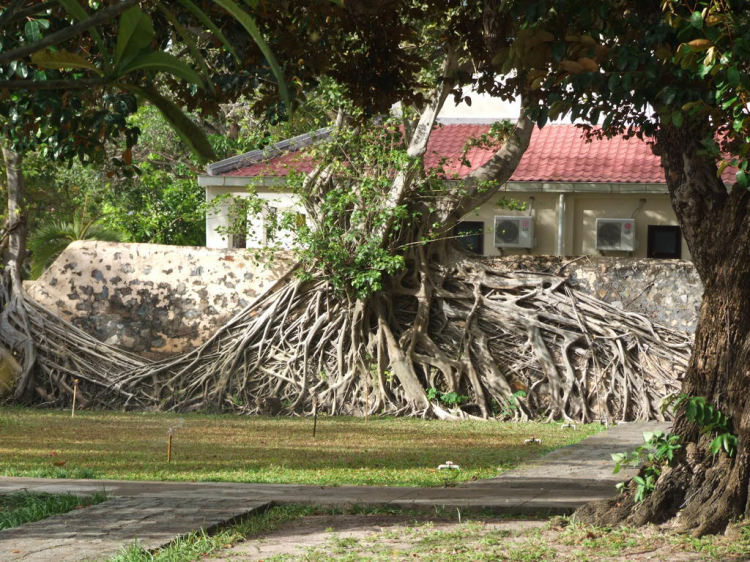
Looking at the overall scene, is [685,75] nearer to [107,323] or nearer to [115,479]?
[115,479]

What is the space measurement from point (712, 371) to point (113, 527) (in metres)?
3.23

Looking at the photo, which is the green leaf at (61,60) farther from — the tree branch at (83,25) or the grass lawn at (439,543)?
the grass lawn at (439,543)

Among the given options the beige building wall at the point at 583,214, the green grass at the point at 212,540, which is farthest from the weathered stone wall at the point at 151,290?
the green grass at the point at 212,540

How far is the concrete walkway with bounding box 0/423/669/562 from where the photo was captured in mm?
4945

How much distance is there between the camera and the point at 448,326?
13.6 metres

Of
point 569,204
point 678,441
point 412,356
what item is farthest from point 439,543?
point 569,204

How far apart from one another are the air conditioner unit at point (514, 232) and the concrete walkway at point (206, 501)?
10998mm

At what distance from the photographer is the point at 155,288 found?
14594mm

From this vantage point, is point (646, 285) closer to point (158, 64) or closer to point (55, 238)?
point (55, 238)

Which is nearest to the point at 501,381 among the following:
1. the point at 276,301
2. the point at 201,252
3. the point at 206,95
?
the point at 276,301

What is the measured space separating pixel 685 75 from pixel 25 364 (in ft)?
36.2

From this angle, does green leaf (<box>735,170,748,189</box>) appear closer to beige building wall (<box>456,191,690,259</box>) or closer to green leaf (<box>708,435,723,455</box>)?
green leaf (<box>708,435,723,455</box>)

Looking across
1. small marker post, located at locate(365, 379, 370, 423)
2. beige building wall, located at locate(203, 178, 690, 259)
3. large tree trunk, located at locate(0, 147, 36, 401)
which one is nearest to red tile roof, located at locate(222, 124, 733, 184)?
beige building wall, located at locate(203, 178, 690, 259)

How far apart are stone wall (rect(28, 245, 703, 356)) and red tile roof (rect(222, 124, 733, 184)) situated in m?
3.74
